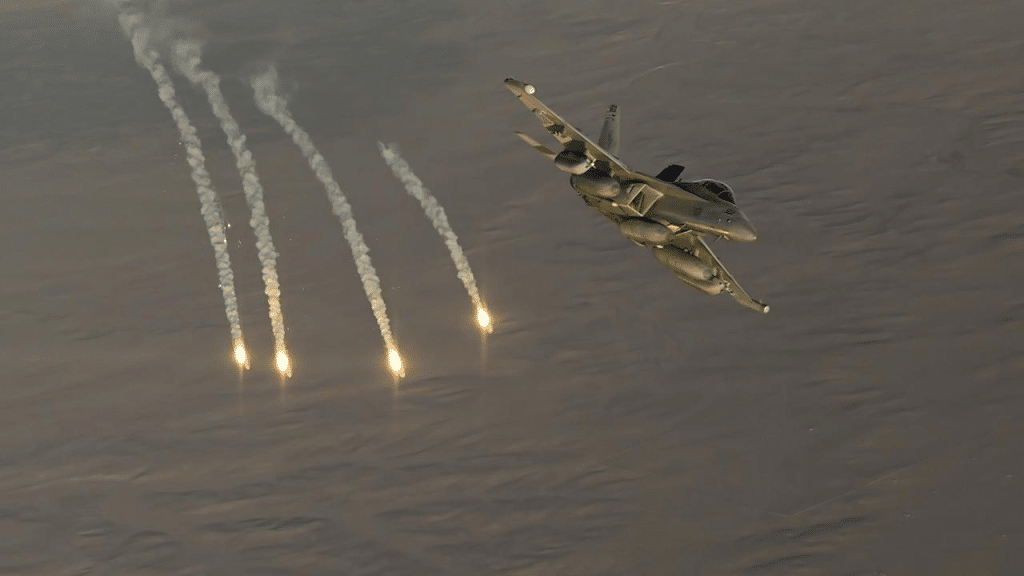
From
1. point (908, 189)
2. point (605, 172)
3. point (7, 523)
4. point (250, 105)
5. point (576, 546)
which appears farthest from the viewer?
point (250, 105)

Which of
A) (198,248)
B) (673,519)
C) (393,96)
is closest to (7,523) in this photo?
(198,248)

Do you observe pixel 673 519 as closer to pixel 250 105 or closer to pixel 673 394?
pixel 673 394

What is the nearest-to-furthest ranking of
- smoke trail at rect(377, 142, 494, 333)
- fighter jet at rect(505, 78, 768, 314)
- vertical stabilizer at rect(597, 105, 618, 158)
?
fighter jet at rect(505, 78, 768, 314)
vertical stabilizer at rect(597, 105, 618, 158)
smoke trail at rect(377, 142, 494, 333)

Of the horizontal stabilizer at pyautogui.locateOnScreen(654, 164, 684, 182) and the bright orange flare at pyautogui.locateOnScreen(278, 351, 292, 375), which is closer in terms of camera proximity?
the horizontal stabilizer at pyautogui.locateOnScreen(654, 164, 684, 182)

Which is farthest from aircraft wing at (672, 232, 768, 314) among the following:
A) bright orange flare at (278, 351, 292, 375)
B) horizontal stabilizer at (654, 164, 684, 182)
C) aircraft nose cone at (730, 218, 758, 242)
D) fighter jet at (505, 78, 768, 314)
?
bright orange flare at (278, 351, 292, 375)

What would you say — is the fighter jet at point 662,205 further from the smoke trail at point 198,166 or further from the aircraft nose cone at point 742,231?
the smoke trail at point 198,166

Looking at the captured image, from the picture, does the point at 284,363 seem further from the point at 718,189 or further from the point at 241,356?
the point at 718,189

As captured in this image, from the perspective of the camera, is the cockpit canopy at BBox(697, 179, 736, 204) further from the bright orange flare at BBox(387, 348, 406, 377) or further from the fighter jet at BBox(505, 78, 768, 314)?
the bright orange flare at BBox(387, 348, 406, 377)

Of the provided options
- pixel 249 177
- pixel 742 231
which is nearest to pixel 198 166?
pixel 249 177
